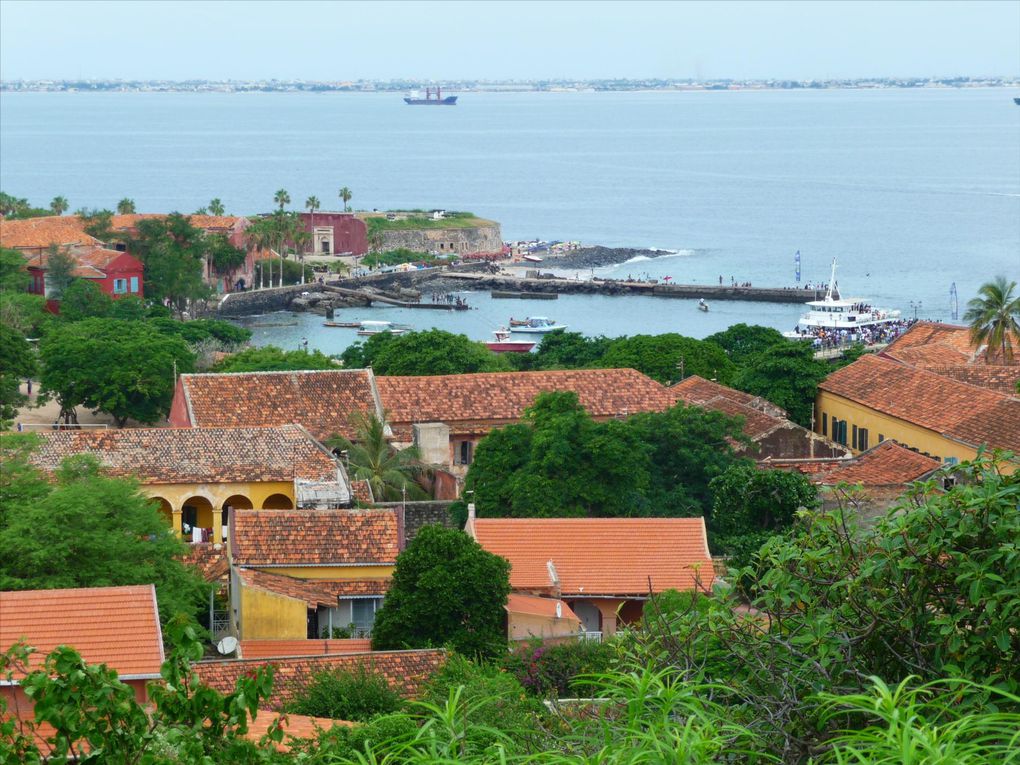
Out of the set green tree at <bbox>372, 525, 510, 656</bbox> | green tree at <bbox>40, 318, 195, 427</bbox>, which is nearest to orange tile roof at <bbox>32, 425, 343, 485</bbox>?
green tree at <bbox>372, 525, 510, 656</bbox>

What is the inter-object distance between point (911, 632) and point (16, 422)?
35288 millimetres

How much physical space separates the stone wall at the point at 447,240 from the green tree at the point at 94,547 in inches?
3219

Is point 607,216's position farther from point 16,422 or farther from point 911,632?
point 911,632

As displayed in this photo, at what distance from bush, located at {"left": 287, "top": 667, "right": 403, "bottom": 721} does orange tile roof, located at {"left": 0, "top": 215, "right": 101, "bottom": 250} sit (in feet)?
181

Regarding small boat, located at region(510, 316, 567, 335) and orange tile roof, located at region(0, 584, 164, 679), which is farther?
small boat, located at region(510, 316, 567, 335)

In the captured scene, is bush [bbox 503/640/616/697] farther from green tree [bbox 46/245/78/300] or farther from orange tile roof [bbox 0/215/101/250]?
orange tile roof [bbox 0/215/101/250]

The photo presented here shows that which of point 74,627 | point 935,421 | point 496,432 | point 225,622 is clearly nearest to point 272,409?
point 496,432

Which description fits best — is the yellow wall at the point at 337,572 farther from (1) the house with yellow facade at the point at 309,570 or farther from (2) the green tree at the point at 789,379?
(2) the green tree at the point at 789,379

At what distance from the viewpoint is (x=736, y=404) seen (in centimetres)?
3247

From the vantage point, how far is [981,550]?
23.0ft

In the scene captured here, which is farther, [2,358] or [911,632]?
[2,358]

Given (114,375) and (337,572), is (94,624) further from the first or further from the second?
(114,375)

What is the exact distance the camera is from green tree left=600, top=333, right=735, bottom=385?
41281mm

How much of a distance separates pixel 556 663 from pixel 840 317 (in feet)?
185
